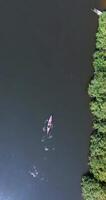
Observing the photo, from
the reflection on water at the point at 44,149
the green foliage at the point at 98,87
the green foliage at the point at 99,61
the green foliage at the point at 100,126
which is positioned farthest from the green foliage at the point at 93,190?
the green foliage at the point at 99,61

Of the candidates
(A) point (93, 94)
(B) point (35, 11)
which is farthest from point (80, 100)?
(B) point (35, 11)

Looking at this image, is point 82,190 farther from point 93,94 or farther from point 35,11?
point 35,11

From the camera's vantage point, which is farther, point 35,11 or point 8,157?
point 35,11

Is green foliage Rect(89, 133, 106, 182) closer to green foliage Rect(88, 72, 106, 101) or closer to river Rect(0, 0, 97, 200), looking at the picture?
river Rect(0, 0, 97, 200)

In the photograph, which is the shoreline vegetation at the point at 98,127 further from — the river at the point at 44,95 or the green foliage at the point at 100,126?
the river at the point at 44,95

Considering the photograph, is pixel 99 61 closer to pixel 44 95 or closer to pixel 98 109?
pixel 98 109

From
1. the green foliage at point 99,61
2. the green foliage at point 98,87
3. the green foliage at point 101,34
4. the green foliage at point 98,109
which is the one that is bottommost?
the green foliage at point 98,109
